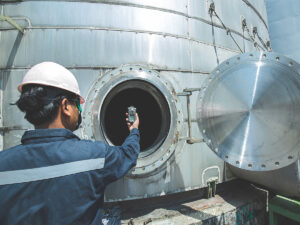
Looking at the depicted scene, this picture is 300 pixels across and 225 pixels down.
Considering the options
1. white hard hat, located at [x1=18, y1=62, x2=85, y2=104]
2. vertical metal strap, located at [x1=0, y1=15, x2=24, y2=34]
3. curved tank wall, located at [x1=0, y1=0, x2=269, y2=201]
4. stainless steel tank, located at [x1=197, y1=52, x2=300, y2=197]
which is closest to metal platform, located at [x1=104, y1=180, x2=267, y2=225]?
curved tank wall, located at [x1=0, y1=0, x2=269, y2=201]

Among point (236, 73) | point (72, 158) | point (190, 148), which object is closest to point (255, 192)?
point (190, 148)

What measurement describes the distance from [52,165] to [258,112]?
1.72 metres

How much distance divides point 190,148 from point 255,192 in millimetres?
1331

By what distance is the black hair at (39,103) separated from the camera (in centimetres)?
111

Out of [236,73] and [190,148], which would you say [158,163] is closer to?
[190,148]

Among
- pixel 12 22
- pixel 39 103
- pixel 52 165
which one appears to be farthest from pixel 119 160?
pixel 12 22

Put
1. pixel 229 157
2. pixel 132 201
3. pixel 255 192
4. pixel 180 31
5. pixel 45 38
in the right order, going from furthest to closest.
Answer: pixel 255 192 < pixel 180 31 < pixel 132 201 < pixel 45 38 < pixel 229 157

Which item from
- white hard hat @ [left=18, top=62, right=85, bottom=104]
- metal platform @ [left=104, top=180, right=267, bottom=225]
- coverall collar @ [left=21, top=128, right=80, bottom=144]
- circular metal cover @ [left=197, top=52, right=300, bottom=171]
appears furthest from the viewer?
metal platform @ [left=104, top=180, right=267, bottom=225]

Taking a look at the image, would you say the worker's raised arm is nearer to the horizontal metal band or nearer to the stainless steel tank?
the horizontal metal band

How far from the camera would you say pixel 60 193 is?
38.1 inches

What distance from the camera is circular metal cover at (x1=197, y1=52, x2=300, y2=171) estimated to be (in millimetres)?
1832

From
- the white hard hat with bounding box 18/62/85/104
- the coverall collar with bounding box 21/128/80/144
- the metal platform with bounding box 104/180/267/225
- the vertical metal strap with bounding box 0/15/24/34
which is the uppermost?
the vertical metal strap with bounding box 0/15/24/34

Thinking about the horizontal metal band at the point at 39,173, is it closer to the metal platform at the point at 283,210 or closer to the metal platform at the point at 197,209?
the metal platform at the point at 197,209

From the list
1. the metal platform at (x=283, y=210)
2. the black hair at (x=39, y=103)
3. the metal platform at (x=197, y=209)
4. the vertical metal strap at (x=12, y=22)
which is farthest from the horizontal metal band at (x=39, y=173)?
the metal platform at (x=283, y=210)
